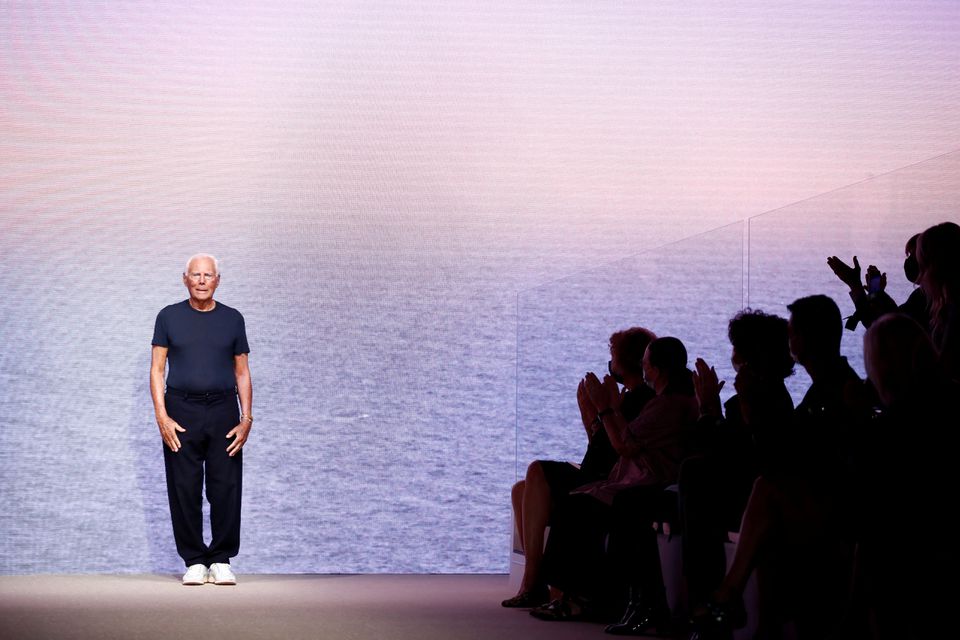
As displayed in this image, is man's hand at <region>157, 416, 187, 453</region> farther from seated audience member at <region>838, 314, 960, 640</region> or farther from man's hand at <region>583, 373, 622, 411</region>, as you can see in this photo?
seated audience member at <region>838, 314, 960, 640</region>

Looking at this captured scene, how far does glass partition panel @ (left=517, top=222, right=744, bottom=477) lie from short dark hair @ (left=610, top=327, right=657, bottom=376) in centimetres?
25

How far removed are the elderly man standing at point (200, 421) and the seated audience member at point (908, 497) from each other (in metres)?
3.15

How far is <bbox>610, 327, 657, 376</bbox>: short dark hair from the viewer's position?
4117mm

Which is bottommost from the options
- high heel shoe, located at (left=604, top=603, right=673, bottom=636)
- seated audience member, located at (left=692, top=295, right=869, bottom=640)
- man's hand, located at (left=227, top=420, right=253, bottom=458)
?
high heel shoe, located at (left=604, top=603, right=673, bottom=636)

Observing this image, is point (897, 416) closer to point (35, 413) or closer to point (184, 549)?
point (184, 549)

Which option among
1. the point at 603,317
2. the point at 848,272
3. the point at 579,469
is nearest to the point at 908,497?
the point at 848,272

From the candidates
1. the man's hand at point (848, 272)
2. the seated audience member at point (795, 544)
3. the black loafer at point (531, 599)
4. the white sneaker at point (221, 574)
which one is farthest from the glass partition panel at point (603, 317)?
the white sneaker at point (221, 574)

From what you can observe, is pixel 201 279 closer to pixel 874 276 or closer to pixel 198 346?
pixel 198 346

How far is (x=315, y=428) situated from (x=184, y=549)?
3.49 ft

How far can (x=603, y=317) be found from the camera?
196 inches

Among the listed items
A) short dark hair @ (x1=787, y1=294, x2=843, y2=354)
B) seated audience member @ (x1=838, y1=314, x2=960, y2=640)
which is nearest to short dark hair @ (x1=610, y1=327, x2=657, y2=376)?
short dark hair @ (x1=787, y1=294, x2=843, y2=354)

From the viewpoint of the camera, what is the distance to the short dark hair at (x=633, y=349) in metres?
4.12

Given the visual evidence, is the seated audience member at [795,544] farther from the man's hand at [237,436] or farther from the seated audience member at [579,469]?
the man's hand at [237,436]

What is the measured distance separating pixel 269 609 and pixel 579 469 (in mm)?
1108
